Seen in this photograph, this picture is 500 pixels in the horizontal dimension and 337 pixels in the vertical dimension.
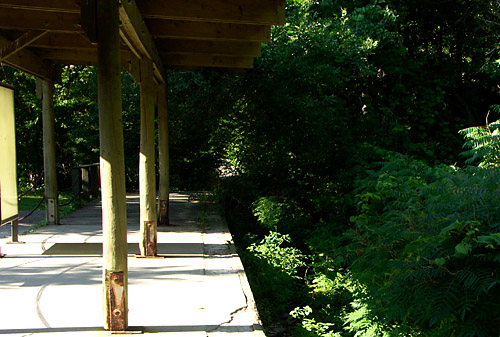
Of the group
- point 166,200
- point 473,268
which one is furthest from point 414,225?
point 166,200

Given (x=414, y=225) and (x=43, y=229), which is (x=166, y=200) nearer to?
(x=43, y=229)

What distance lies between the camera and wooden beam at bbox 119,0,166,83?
16.2 feet

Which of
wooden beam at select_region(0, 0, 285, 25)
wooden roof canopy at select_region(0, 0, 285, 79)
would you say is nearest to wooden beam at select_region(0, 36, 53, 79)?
wooden roof canopy at select_region(0, 0, 285, 79)

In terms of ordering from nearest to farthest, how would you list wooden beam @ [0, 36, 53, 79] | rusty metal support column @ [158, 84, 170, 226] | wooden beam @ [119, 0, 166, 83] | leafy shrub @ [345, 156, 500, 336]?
leafy shrub @ [345, 156, 500, 336] → wooden beam @ [119, 0, 166, 83] → wooden beam @ [0, 36, 53, 79] → rusty metal support column @ [158, 84, 170, 226]

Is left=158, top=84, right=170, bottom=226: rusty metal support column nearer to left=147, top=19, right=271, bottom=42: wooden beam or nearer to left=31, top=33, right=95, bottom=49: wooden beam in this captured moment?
left=31, top=33, right=95, bottom=49: wooden beam

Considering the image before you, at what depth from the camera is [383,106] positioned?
585 inches

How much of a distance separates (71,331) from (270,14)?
4340mm

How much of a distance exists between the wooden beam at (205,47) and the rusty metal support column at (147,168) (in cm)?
150

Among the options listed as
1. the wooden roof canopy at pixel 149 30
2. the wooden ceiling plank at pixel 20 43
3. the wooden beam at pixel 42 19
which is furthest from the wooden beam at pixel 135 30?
the wooden ceiling plank at pixel 20 43

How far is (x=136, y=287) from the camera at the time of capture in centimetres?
557

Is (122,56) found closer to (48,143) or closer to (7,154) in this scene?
(7,154)

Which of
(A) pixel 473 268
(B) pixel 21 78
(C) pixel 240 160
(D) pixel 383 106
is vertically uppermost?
(B) pixel 21 78

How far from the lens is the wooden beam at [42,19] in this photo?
6.86m

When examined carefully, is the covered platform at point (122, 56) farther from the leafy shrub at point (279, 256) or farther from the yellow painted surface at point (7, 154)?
the leafy shrub at point (279, 256)
